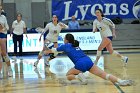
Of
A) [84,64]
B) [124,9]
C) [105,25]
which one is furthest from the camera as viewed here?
[124,9]

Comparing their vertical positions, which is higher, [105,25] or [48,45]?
[105,25]

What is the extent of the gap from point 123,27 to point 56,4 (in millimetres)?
4471

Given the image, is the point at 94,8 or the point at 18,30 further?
the point at 94,8

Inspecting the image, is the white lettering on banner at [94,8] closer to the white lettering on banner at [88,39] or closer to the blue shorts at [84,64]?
the white lettering on banner at [88,39]

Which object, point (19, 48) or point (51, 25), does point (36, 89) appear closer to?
point (51, 25)

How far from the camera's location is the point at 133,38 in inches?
901

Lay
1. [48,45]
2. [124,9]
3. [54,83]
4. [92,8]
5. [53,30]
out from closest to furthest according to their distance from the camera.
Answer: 1. [54,83]
2. [53,30]
3. [48,45]
4. [92,8]
5. [124,9]

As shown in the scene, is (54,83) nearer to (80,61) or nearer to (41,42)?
(80,61)

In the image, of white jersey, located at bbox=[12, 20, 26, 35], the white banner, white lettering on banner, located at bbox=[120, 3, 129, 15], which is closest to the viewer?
white jersey, located at bbox=[12, 20, 26, 35]

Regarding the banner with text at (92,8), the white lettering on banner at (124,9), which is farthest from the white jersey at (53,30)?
the white lettering on banner at (124,9)

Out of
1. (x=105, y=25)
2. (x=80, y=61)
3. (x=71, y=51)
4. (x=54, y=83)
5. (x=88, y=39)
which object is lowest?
(x=54, y=83)

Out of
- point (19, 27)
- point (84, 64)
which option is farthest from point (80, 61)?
point (19, 27)

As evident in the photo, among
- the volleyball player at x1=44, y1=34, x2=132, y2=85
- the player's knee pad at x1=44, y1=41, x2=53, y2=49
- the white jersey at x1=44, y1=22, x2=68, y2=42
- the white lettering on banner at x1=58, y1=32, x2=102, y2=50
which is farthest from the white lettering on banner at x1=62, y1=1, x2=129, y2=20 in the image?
the volleyball player at x1=44, y1=34, x2=132, y2=85

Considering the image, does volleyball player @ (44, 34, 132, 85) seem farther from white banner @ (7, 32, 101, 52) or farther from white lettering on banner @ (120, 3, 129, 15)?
white lettering on banner @ (120, 3, 129, 15)
